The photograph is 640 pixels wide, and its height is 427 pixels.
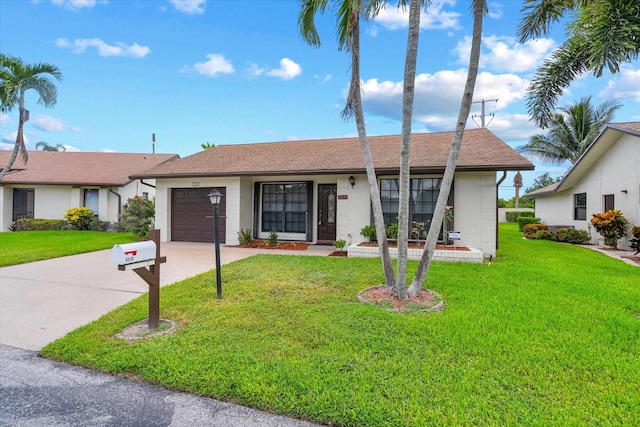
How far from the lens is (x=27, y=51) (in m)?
15.0

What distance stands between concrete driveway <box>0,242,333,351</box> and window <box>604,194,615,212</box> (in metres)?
14.3

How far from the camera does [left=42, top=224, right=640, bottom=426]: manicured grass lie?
8.13ft

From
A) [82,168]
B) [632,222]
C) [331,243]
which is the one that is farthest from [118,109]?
[632,222]

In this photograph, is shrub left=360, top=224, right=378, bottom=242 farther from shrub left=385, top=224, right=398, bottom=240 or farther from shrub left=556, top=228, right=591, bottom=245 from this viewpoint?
shrub left=556, top=228, right=591, bottom=245

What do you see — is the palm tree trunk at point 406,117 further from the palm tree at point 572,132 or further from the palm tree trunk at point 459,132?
the palm tree at point 572,132

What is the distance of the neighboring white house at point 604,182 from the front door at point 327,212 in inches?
388

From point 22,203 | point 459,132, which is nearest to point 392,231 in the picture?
point 459,132

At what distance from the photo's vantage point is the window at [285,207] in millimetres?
12250

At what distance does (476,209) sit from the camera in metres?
9.38

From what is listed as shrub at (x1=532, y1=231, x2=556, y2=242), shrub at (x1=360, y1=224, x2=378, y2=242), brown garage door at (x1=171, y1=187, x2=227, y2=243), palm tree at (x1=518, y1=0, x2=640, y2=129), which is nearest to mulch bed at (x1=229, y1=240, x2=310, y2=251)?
brown garage door at (x1=171, y1=187, x2=227, y2=243)

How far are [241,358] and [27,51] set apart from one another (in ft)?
64.2

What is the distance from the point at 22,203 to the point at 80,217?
13.6 feet

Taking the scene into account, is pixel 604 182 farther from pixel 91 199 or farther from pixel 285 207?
pixel 91 199

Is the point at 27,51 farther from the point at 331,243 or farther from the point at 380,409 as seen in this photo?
the point at 380,409
